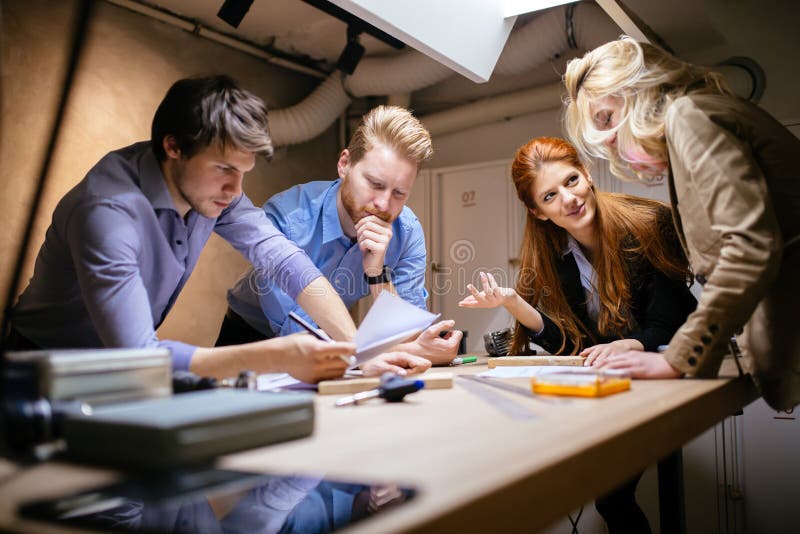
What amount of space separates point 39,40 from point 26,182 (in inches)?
24.8

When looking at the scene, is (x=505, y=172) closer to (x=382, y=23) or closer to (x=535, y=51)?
(x=535, y=51)

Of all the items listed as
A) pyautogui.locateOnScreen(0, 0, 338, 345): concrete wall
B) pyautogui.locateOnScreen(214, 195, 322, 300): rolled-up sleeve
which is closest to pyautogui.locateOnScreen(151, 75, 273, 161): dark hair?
pyautogui.locateOnScreen(0, 0, 338, 345): concrete wall

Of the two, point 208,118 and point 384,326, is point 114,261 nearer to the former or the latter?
point 208,118

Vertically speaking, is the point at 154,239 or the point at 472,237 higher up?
the point at 472,237

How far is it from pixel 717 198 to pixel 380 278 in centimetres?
92

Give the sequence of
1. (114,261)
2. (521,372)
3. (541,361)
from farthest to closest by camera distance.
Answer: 1. (541,361)
2. (521,372)
3. (114,261)

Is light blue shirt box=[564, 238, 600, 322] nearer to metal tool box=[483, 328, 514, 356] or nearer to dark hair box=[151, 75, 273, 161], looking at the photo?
metal tool box=[483, 328, 514, 356]

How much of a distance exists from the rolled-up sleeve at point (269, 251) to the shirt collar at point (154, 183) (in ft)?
1.14

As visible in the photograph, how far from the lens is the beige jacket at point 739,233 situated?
1021mm

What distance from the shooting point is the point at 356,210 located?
1.69m

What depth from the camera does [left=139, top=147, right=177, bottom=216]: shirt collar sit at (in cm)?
105

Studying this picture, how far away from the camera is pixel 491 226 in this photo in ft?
10.7

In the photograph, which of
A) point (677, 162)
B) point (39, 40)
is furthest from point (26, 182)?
point (677, 162)

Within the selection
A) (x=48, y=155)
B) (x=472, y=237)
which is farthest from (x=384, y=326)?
(x=472, y=237)
